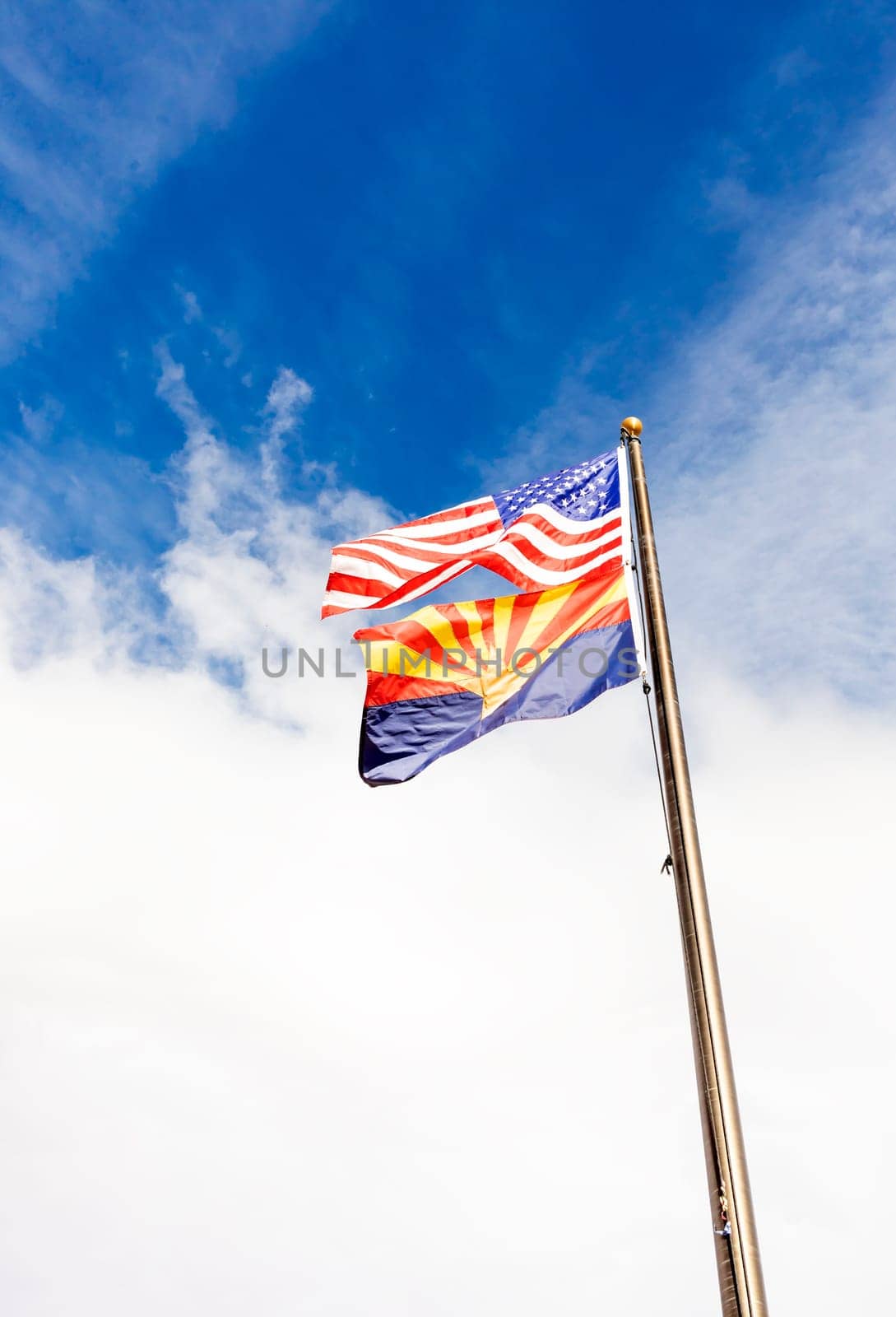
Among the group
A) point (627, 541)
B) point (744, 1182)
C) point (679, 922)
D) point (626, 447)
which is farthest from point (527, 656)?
point (744, 1182)

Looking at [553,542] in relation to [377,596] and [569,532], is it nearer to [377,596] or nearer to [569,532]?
[569,532]

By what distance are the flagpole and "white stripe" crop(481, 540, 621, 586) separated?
1657mm

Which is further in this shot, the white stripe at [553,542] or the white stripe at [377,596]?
the white stripe at [377,596]

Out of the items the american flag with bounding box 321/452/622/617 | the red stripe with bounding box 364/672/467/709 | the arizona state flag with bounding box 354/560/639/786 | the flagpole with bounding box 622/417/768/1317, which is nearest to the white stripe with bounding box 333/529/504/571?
the american flag with bounding box 321/452/622/617

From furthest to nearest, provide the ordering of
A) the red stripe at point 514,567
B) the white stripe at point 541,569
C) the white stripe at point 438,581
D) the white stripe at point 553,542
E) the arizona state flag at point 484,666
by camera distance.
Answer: the white stripe at point 438,581, the white stripe at point 553,542, the white stripe at point 541,569, the red stripe at point 514,567, the arizona state flag at point 484,666

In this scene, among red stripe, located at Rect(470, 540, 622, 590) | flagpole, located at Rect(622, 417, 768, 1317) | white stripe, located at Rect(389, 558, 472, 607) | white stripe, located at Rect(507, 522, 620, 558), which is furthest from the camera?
white stripe, located at Rect(389, 558, 472, 607)

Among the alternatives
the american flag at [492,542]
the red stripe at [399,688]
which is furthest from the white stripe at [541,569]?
the red stripe at [399,688]

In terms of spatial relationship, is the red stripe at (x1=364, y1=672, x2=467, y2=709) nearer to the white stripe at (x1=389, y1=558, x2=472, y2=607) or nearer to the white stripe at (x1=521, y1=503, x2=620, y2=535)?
the white stripe at (x1=389, y1=558, x2=472, y2=607)

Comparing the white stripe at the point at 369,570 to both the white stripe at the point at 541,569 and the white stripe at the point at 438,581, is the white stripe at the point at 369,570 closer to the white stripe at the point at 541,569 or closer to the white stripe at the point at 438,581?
the white stripe at the point at 438,581

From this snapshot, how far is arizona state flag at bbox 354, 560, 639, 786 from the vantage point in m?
12.1

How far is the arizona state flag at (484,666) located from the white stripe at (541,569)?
0.19m

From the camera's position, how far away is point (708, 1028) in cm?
880

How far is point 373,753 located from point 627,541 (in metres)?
4.17

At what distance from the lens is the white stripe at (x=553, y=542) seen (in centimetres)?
1341
